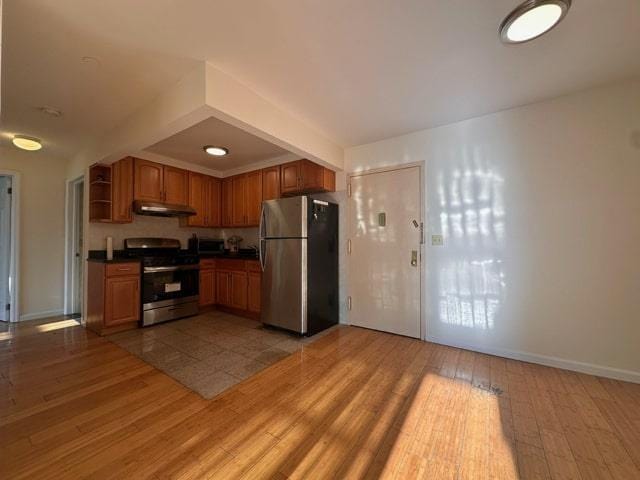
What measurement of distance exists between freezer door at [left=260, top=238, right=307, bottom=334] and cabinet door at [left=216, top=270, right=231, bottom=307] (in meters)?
0.99

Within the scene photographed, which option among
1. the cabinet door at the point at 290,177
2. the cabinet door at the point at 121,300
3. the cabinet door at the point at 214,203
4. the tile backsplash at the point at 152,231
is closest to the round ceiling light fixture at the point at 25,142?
the tile backsplash at the point at 152,231

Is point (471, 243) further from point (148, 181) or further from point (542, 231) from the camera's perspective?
point (148, 181)

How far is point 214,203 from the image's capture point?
178 inches

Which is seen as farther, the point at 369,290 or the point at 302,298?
the point at 369,290

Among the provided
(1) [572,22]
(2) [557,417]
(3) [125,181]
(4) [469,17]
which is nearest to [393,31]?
(4) [469,17]

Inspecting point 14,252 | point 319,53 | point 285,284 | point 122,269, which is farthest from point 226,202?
point 319,53

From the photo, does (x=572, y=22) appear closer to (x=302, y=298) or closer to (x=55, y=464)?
(x=302, y=298)

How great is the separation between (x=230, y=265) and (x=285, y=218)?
1.51 meters

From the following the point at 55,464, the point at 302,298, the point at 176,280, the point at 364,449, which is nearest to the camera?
the point at 55,464

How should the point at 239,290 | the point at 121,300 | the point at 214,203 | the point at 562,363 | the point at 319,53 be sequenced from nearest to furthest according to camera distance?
the point at 319,53
the point at 562,363
the point at 121,300
the point at 239,290
the point at 214,203

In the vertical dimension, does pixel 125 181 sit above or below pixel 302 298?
above

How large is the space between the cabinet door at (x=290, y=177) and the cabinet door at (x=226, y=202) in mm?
1208

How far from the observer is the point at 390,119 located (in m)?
2.66

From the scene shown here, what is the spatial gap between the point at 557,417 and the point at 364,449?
1.29 metres
